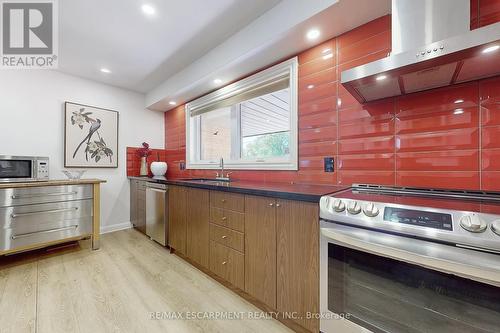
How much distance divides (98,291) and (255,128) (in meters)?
2.19

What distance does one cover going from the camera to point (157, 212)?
8.50ft

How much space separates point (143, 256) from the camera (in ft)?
7.70

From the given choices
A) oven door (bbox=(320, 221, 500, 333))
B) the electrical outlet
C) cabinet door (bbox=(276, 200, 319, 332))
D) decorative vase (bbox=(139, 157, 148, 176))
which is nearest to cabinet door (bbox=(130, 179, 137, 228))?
decorative vase (bbox=(139, 157, 148, 176))

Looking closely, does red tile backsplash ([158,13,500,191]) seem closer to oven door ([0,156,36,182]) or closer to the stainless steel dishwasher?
the stainless steel dishwasher

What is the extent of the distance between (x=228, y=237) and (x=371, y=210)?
3.60ft

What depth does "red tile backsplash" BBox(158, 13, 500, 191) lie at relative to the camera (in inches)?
44.1

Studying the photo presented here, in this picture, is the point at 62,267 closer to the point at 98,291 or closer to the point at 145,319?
the point at 98,291

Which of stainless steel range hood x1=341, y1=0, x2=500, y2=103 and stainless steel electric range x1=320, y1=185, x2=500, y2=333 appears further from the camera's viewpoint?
stainless steel range hood x1=341, y1=0, x2=500, y2=103

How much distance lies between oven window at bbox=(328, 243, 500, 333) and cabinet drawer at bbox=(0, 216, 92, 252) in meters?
2.90

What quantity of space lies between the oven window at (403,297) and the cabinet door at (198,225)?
1.16m

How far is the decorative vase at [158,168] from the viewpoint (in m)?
3.49

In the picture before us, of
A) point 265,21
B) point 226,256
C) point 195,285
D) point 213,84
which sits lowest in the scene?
point 195,285

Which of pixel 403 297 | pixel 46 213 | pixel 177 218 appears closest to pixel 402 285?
pixel 403 297

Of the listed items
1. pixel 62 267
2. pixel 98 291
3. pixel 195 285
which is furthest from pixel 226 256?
pixel 62 267
